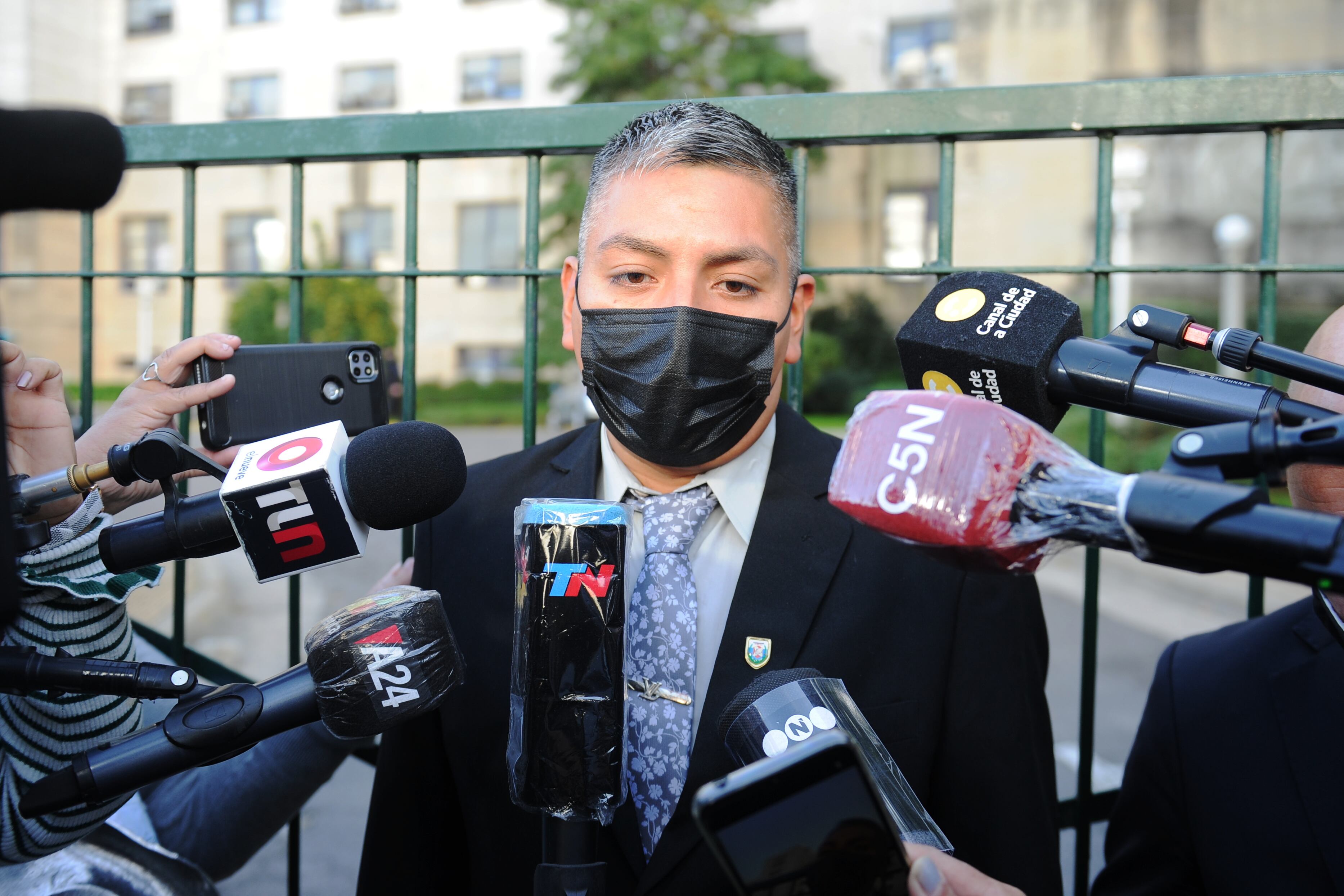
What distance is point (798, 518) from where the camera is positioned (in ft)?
6.05

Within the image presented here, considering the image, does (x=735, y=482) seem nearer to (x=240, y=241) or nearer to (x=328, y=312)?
(x=328, y=312)

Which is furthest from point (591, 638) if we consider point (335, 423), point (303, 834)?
point (303, 834)

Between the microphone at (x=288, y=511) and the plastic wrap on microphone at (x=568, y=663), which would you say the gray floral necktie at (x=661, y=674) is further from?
the microphone at (x=288, y=511)

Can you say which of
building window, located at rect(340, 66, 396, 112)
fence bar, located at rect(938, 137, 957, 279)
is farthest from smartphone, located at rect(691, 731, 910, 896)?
building window, located at rect(340, 66, 396, 112)

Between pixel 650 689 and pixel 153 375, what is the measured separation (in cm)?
113

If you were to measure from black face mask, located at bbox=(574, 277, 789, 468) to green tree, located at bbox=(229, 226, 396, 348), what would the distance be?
20163 mm

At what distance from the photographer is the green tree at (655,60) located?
1888 centimetres

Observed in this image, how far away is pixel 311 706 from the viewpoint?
129cm

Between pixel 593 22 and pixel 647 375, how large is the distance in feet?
65.3

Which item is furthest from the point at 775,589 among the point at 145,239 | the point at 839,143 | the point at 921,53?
the point at 145,239

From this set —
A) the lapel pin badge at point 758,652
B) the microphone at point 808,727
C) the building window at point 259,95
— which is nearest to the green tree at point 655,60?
the building window at point 259,95

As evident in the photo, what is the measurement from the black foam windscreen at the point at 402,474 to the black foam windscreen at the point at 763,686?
0.53 meters

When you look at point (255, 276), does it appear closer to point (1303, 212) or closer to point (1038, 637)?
point (1038, 637)

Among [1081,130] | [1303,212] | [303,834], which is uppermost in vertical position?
[1303,212]
